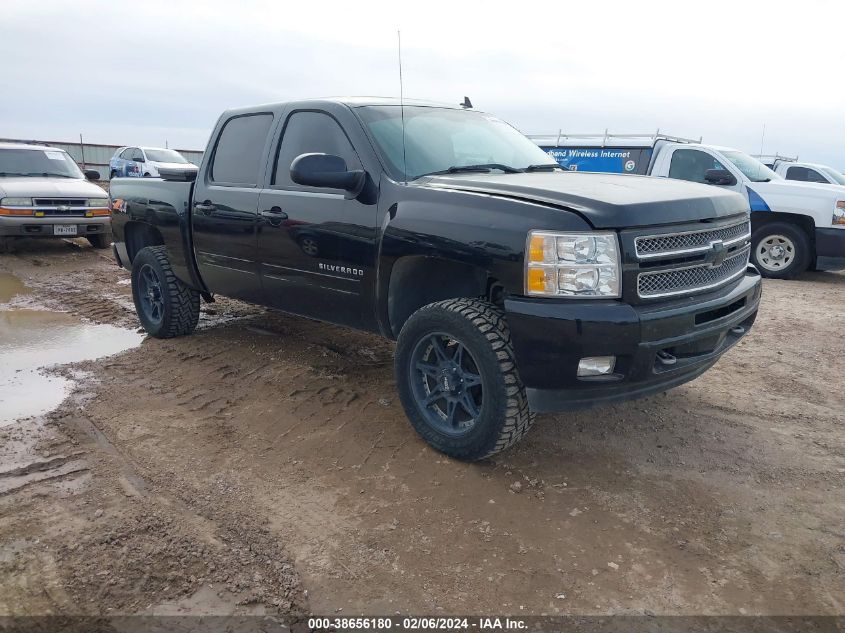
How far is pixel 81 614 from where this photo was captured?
2375 millimetres

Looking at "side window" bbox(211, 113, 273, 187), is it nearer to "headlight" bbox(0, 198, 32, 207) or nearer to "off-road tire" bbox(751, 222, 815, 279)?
"headlight" bbox(0, 198, 32, 207)

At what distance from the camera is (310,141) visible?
4309 mm

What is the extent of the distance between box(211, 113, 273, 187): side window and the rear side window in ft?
42.5

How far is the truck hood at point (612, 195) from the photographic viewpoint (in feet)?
9.75

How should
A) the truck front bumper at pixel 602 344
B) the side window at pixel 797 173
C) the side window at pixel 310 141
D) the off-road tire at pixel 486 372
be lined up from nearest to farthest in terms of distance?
the truck front bumper at pixel 602 344 < the off-road tire at pixel 486 372 < the side window at pixel 310 141 < the side window at pixel 797 173

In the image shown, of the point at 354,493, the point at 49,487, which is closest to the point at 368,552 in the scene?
the point at 354,493

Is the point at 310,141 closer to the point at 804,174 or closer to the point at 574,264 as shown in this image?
the point at 574,264

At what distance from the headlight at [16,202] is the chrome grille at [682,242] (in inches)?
386

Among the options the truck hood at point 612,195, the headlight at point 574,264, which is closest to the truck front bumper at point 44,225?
the truck hood at point 612,195

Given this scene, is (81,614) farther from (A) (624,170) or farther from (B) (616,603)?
(A) (624,170)

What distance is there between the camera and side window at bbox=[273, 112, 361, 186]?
4059 mm

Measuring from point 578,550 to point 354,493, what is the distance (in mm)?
1090

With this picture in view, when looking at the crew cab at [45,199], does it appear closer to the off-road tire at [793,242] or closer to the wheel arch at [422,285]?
the wheel arch at [422,285]

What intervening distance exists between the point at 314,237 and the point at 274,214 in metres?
0.44
